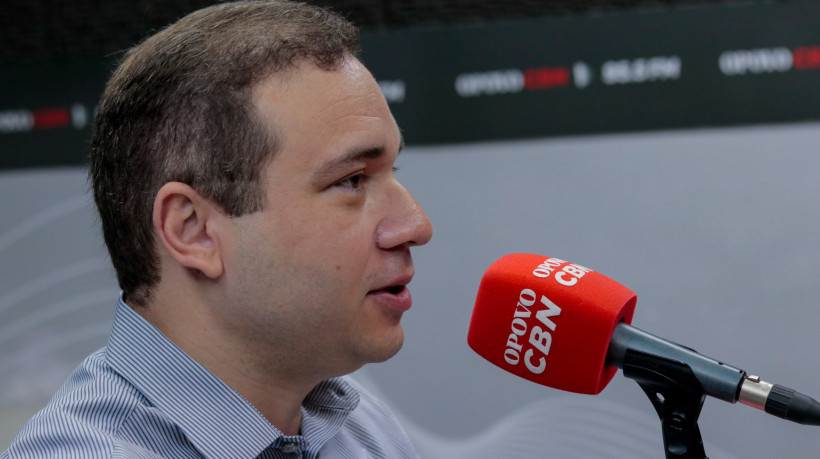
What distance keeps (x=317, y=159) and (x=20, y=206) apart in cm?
226

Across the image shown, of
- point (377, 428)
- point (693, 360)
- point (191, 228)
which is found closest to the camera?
point (693, 360)

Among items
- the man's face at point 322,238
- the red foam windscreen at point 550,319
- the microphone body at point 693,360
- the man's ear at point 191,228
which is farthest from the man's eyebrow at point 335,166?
the microphone body at point 693,360

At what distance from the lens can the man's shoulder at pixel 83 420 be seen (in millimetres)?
845

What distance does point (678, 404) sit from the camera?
0.88m

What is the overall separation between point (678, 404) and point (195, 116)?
2.26 ft

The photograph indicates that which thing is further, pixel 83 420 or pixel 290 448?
pixel 290 448

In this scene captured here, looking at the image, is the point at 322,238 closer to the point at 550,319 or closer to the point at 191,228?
the point at 191,228

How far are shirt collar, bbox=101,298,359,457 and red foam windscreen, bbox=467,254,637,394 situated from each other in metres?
0.34

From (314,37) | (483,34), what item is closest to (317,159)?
(314,37)

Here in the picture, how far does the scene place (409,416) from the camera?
94.7 inches

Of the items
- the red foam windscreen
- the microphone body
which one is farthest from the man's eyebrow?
the microphone body

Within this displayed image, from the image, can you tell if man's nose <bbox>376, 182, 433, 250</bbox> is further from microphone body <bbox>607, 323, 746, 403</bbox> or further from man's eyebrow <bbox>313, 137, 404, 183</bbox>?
microphone body <bbox>607, 323, 746, 403</bbox>

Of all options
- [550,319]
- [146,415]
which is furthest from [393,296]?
[146,415]

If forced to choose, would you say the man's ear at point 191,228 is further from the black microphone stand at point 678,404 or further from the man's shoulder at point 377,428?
the black microphone stand at point 678,404
